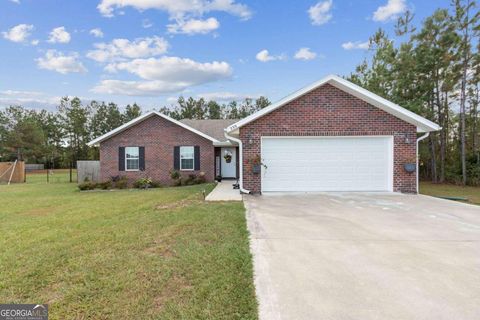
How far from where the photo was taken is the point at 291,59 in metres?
16.9

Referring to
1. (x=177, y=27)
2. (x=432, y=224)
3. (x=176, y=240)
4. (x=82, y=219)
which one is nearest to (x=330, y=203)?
(x=432, y=224)

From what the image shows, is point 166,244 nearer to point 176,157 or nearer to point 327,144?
point 327,144

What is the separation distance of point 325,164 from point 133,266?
8.01 meters

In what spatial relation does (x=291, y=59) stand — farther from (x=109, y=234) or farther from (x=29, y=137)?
(x=29, y=137)

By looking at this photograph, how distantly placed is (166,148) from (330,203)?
32.9 feet

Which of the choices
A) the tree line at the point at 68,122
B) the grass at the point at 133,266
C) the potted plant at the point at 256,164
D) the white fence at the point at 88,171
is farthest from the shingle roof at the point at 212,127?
the tree line at the point at 68,122

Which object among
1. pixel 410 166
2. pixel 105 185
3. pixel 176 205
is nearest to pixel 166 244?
pixel 176 205

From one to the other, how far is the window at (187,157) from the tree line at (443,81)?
1339 cm

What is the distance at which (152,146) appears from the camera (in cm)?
1482

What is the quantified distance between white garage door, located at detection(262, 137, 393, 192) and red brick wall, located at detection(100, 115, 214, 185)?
231 inches

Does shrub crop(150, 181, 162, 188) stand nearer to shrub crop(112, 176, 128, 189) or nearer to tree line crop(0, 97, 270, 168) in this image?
shrub crop(112, 176, 128, 189)

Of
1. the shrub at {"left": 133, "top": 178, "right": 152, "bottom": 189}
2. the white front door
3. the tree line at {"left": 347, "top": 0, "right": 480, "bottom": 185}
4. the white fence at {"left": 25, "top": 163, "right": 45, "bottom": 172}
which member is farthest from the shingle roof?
the white fence at {"left": 25, "top": 163, "right": 45, "bottom": 172}

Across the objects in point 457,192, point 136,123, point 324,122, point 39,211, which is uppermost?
point 136,123

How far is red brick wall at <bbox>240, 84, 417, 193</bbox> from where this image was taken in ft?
31.7
